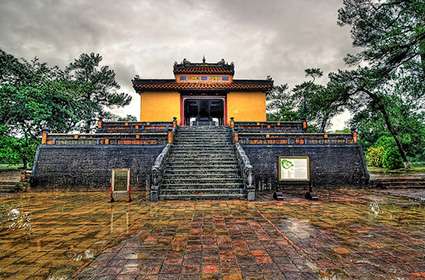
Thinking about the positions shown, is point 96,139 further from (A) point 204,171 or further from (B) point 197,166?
(A) point 204,171

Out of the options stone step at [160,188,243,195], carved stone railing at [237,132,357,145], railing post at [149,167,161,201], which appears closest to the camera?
railing post at [149,167,161,201]

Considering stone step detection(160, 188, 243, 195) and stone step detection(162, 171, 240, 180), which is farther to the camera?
stone step detection(162, 171, 240, 180)

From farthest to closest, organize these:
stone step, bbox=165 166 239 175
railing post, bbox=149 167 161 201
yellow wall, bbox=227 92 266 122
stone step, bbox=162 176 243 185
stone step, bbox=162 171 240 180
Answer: yellow wall, bbox=227 92 266 122 < stone step, bbox=165 166 239 175 < stone step, bbox=162 171 240 180 < stone step, bbox=162 176 243 185 < railing post, bbox=149 167 161 201

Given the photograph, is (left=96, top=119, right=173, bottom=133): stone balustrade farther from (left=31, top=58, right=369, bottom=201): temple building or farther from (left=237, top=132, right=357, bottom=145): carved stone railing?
(left=237, top=132, right=357, bottom=145): carved stone railing

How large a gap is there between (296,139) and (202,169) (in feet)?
18.6

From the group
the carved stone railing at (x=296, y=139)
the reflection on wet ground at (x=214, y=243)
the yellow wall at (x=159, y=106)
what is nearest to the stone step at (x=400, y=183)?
the carved stone railing at (x=296, y=139)

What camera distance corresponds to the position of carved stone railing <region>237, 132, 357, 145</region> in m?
12.3

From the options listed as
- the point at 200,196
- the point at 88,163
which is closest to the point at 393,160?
the point at 200,196

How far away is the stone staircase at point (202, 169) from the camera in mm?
8484

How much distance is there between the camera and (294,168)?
860cm

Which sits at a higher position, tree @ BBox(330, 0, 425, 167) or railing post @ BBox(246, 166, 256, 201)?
tree @ BBox(330, 0, 425, 167)

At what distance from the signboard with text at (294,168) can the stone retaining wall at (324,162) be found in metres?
2.92

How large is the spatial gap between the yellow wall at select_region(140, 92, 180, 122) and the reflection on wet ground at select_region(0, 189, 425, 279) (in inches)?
543

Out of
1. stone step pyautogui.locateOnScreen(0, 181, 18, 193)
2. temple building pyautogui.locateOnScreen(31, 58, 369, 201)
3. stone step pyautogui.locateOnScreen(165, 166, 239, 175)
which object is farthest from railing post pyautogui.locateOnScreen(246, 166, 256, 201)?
stone step pyautogui.locateOnScreen(0, 181, 18, 193)
